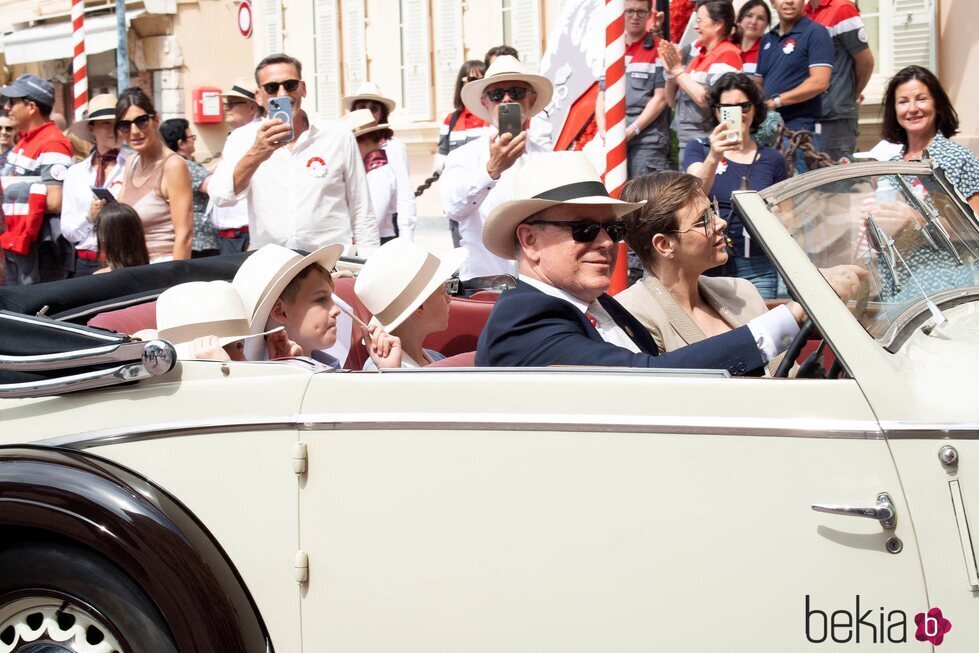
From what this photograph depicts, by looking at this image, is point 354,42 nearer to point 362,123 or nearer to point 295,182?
point 362,123

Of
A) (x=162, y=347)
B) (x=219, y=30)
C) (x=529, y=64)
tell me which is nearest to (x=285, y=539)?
(x=162, y=347)

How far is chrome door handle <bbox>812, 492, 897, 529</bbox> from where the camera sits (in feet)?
8.11

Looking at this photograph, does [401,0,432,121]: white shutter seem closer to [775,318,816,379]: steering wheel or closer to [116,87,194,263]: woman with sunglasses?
[116,87,194,263]: woman with sunglasses

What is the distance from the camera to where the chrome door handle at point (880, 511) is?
247cm

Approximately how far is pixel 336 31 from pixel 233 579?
15.2 metres

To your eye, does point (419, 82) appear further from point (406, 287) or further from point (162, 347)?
point (162, 347)

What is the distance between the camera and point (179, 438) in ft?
9.61

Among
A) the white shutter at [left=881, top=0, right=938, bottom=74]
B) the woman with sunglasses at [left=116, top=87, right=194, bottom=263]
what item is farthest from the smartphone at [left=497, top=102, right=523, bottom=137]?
the white shutter at [left=881, top=0, right=938, bottom=74]

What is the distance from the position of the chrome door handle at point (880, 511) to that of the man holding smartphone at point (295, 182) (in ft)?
13.2

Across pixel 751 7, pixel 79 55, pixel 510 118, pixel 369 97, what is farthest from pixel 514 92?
pixel 79 55

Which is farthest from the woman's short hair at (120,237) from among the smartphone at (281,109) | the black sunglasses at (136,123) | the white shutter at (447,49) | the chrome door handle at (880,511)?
the white shutter at (447,49)

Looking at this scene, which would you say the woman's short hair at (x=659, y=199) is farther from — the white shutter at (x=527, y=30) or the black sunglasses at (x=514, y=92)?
the white shutter at (x=527, y=30)

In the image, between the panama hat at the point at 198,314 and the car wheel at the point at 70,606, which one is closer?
the car wheel at the point at 70,606

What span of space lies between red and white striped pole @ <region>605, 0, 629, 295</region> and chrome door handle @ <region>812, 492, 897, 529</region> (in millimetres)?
3835
